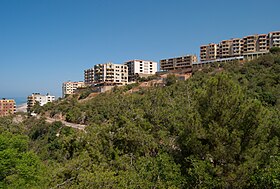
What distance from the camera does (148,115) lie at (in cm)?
1231

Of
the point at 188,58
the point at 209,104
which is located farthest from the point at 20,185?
the point at 188,58

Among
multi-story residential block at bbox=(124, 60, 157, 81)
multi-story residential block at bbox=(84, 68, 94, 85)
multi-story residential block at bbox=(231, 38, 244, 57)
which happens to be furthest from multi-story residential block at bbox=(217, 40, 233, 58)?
multi-story residential block at bbox=(84, 68, 94, 85)

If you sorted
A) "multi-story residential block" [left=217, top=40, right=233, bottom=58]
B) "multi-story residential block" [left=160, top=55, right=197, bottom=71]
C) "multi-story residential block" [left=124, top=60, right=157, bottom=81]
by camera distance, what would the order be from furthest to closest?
1. "multi-story residential block" [left=124, top=60, right=157, bottom=81]
2. "multi-story residential block" [left=160, top=55, right=197, bottom=71]
3. "multi-story residential block" [left=217, top=40, right=233, bottom=58]

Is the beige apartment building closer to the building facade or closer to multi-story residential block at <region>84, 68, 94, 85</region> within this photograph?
the building facade

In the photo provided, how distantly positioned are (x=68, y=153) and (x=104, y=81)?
5688 centimetres

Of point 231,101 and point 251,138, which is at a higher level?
point 231,101

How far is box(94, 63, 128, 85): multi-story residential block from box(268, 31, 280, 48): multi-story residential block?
3677 cm

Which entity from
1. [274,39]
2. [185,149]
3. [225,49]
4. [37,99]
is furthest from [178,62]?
[185,149]

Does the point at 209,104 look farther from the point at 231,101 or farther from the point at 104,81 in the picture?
the point at 104,81

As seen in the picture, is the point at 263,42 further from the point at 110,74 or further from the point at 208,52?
the point at 110,74

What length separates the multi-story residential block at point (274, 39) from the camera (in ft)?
180

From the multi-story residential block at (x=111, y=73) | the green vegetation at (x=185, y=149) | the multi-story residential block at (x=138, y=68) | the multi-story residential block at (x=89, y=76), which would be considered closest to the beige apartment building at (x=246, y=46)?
the multi-story residential block at (x=138, y=68)

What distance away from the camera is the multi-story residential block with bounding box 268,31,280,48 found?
55000 millimetres

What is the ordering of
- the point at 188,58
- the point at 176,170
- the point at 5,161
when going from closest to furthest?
the point at 176,170
the point at 5,161
the point at 188,58
